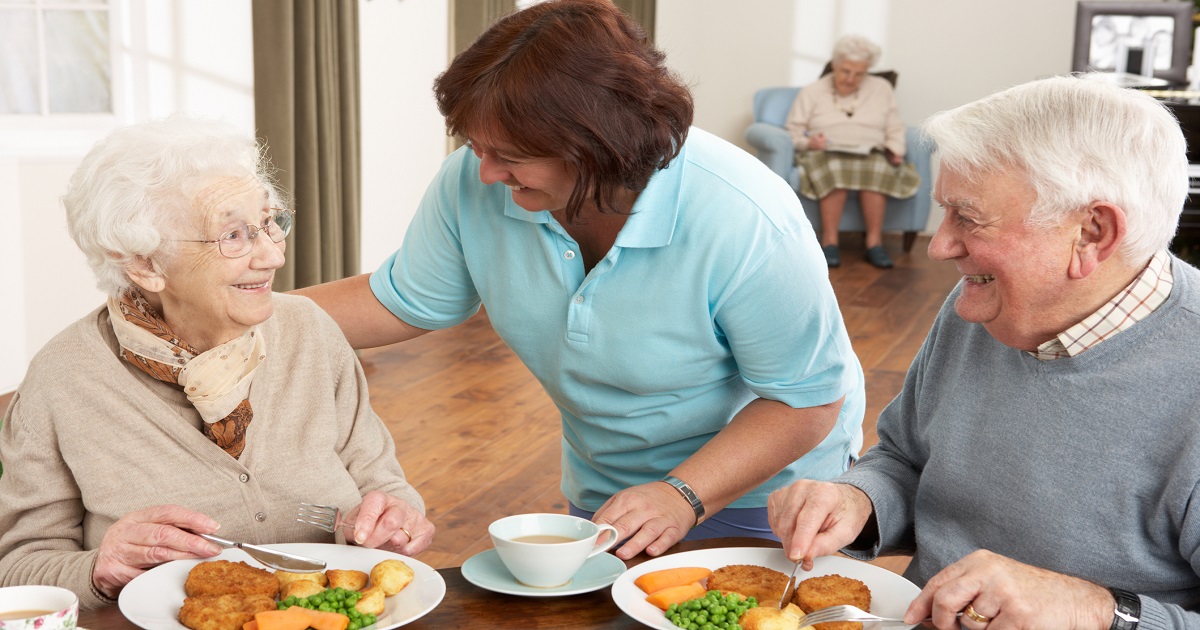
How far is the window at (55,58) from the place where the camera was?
4.13 metres

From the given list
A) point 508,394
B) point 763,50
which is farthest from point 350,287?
point 763,50

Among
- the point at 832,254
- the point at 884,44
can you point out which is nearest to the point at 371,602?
the point at 832,254

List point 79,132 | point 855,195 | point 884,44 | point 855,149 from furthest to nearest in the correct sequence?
point 884,44
point 855,195
point 855,149
point 79,132

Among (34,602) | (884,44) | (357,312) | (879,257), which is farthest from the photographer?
(884,44)

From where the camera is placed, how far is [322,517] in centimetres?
148

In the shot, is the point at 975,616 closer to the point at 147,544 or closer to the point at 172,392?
the point at 147,544

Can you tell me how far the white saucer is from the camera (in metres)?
1.22

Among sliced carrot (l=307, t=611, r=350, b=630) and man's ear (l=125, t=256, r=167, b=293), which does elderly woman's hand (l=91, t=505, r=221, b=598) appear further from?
Result: man's ear (l=125, t=256, r=167, b=293)

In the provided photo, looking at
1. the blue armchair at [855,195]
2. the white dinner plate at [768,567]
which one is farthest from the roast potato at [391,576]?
the blue armchair at [855,195]

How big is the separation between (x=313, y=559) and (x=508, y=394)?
3215 millimetres

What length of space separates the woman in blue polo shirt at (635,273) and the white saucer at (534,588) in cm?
7

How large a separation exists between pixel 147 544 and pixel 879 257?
6.54 meters

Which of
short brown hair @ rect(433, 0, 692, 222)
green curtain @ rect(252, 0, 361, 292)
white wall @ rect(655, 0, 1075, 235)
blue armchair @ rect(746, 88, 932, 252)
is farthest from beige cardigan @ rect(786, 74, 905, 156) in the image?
short brown hair @ rect(433, 0, 692, 222)

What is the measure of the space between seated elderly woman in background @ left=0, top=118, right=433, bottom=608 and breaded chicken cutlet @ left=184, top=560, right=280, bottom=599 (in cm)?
10
